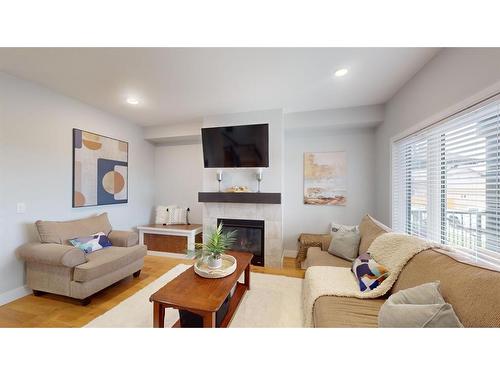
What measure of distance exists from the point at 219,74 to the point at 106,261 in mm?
2393

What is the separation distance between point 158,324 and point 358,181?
3262 mm

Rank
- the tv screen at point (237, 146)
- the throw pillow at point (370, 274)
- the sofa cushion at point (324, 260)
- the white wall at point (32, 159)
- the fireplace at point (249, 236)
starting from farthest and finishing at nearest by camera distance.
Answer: the fireplace at point (249, 236)
the tv screen at point (237, 146)
the sofa cushion at point (324, 260)
the white wall at point (32, 159)
the throw pillow at point (370, 274)

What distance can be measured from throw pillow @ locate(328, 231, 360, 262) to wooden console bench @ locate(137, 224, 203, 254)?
7.39ft

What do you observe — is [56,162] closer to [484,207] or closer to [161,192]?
[161,192]

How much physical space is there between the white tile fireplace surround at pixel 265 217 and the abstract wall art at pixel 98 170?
1.62 meters

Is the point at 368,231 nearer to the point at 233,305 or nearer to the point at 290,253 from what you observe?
the point at 290,253

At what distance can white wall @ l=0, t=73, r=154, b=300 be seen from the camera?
1.96 meters

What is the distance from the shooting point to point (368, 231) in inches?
84.4

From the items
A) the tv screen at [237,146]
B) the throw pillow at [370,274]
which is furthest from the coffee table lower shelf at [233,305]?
the tv screen at [237,146]

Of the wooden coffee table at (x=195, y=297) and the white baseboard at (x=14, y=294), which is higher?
the wooden coffee table at (x=195, y=297)

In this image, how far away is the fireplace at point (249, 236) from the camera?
3014 mm

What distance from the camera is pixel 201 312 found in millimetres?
1193

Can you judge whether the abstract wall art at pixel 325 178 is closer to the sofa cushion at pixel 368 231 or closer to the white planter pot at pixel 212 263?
the sofa cushion at pixel 368 231
